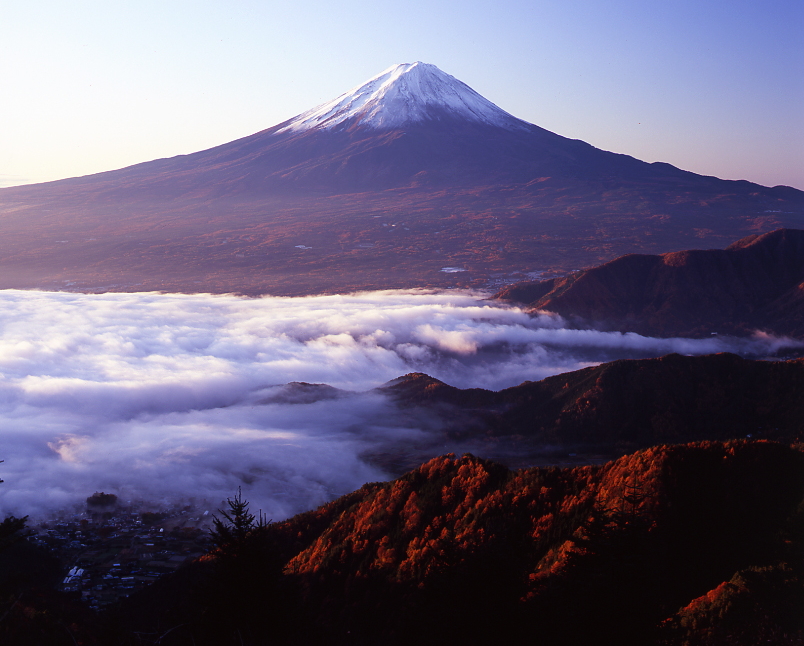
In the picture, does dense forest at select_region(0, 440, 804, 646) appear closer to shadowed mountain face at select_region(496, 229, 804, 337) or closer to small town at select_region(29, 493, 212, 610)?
small town at select_region(29, 493, 212, 610)

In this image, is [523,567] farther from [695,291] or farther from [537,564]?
[695,291]

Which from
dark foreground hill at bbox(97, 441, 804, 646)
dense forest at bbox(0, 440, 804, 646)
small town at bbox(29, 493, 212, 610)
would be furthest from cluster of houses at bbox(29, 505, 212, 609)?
dark foreground hill at bbox(97, 441, 804, 646)

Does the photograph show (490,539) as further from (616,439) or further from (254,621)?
(616,439)

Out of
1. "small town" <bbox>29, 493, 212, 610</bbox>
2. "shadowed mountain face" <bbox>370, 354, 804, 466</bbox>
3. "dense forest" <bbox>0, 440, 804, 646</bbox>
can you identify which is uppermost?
"dense forest" <bbox>0, 440, 804, 646</bbox>

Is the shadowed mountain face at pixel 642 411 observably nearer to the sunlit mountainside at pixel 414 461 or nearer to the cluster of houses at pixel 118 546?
the sunlit mountainside at pixel 414 461

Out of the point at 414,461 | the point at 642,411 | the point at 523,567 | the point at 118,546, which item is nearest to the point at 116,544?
the point at 118,546

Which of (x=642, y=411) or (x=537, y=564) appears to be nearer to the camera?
(x=537, y=564)
